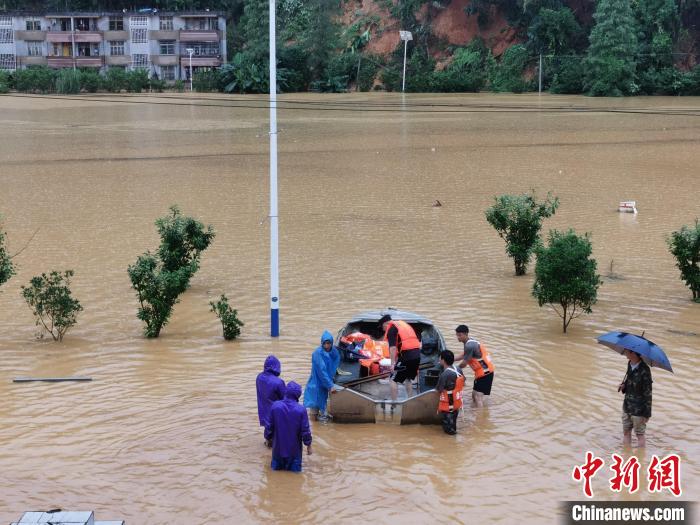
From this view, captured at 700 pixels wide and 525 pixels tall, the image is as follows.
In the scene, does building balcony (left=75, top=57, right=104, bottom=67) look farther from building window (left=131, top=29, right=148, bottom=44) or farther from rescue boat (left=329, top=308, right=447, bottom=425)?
rescue boat (left=329, top=308, right=447, bottom=425)

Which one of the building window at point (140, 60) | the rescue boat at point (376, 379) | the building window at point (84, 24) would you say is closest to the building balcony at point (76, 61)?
the building window at point (84, 24)

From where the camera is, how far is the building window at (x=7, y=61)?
96.4 m

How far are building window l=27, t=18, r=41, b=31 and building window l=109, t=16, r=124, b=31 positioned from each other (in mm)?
7297

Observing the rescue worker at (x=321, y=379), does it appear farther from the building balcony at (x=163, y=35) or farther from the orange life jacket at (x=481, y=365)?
the building balcony at (x=163, y=35)

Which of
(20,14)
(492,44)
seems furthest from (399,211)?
(20,14)

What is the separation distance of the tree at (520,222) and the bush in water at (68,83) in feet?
229

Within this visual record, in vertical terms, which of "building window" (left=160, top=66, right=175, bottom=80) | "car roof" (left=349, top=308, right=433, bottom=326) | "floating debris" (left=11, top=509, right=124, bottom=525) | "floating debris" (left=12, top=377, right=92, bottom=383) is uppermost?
"building window" (left=160, top=66, right=175, bottom=80)

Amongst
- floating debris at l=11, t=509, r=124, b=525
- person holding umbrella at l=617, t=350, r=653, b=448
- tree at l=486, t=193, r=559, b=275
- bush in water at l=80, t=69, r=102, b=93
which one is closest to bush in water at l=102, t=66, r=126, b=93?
bush in water at l=80, t=69, r=102, b=93

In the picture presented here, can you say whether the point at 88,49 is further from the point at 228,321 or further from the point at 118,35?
the point at 228,321

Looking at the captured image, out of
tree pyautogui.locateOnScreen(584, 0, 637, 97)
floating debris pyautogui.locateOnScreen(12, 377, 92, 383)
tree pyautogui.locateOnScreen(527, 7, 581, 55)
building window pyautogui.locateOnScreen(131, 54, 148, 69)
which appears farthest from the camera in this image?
building window pyautogui.locateOnScreen(131, 54, 148, 69)

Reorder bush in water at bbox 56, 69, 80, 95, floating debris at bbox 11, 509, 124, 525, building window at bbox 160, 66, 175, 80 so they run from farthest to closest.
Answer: building window at bbox 160, 66, 175, 80, bush in water at bbox 56, 69, 80, 95, floating debris at bbox 11, 509, 124, 525

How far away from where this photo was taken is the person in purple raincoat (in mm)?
9812

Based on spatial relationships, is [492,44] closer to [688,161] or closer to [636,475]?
[688,161]

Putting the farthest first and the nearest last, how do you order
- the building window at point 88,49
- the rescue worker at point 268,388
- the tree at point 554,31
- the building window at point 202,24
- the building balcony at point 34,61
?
the building window at point 88,49, the building balcony at point 34,61, the building window at point 202,24, the tree at point 554,31, the rescue worker at point 268,388
